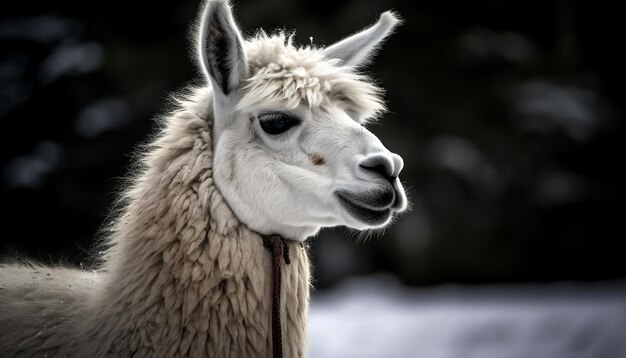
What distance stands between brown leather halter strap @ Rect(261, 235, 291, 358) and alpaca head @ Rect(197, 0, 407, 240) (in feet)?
0.13

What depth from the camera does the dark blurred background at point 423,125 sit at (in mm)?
8406

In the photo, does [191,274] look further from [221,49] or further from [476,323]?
[476,323]

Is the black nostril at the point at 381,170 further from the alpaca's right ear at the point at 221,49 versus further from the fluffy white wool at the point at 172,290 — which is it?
the alpaca's right ear at the point at 221,49

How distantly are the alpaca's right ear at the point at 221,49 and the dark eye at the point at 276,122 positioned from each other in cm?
19

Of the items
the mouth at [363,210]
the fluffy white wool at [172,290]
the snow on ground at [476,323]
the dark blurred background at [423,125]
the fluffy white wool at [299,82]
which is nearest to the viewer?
the fluffy white wool at [172,290]

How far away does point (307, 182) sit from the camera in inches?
90.4

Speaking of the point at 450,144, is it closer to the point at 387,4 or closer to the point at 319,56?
the point at 387,4

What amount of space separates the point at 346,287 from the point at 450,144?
257 centimetres

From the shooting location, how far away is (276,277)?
88.6 inches

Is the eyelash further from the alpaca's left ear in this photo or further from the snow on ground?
the snow on ground

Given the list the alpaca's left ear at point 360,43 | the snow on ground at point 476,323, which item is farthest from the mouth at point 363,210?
the snow on ground at point 476,323

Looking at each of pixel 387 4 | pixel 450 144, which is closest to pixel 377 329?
pixel 450 144

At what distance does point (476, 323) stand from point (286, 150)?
4.66m

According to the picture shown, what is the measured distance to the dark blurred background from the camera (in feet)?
27.6
